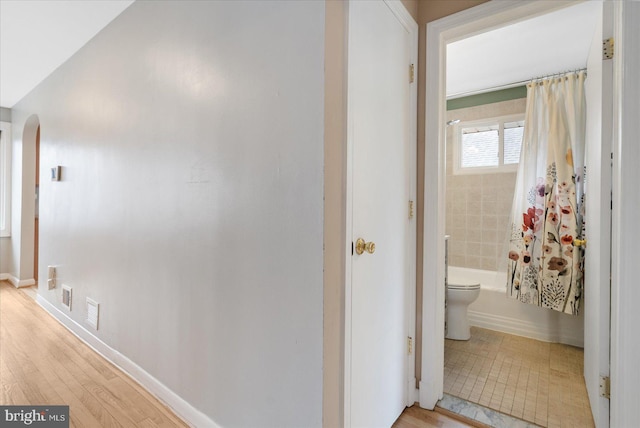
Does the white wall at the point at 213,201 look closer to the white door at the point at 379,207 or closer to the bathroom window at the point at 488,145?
the white door at the point at 379,207

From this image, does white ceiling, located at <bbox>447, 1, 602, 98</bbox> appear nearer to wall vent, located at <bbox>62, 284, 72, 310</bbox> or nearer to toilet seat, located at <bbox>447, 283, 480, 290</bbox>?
toilet seat, located at <bbox>447, 283, 480, 290</bbox>

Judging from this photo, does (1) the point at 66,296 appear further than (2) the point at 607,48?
Yes

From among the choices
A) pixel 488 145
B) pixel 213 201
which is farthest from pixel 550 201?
pixel 213 201

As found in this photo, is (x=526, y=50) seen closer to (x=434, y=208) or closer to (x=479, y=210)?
(x=479, y=210)

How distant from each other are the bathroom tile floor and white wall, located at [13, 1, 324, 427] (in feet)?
4.27

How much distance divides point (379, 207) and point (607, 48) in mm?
1235

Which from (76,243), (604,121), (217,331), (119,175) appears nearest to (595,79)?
(604,121)

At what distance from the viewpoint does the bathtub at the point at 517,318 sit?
2502mm

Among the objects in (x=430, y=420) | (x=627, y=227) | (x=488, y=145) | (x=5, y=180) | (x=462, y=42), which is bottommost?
(x=430, y=420)

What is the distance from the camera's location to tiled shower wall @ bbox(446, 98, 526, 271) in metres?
3.12

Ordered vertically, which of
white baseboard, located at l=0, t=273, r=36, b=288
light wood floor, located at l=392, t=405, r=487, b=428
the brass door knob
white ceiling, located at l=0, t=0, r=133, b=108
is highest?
white ceiling, located at l=0, t=0, r=133, b=108

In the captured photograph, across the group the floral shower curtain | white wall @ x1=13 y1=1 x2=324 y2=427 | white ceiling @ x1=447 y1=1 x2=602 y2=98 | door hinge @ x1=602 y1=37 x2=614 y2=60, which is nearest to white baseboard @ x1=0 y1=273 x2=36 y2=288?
white wall @ x1=13 y1=1 x2=324 y2=427

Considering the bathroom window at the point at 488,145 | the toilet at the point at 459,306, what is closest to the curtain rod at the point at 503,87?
the bathroom window at the point at 488,145

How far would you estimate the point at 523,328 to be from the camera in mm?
2672
